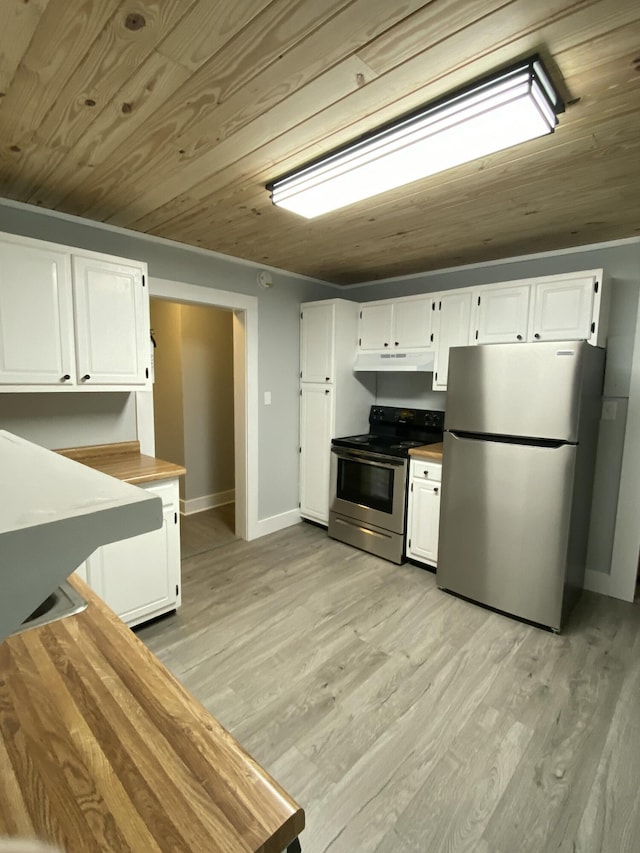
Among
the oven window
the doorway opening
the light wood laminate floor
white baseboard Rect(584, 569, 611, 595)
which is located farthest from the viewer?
the doorway opening

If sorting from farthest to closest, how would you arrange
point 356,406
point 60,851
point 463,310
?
point 356,406 → point 463,310 → point 60,851

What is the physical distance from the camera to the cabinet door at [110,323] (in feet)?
7.22

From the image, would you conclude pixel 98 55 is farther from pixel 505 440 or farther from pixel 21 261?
pixel 505 440

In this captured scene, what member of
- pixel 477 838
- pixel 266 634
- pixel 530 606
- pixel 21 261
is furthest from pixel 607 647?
pixel 21 261

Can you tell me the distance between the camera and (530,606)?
2.47 metres

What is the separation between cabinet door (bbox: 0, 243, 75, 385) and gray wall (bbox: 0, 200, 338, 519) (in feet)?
2.17

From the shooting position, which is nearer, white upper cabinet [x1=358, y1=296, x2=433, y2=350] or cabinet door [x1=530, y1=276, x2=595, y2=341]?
cabinet door [x1=530, y1=276, x2=595, y2=341]

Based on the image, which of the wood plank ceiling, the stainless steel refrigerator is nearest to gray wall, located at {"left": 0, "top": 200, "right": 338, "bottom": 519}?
the wood plank ceiling

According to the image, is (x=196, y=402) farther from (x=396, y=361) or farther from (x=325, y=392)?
(x=396, y=361)

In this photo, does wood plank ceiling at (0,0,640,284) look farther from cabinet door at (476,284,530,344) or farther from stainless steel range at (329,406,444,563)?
stainless steel range at (329,406,444,563)

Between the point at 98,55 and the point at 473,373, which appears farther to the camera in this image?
the point at 473,373

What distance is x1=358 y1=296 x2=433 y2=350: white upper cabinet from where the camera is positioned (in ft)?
10.8

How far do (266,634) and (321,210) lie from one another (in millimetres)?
2325

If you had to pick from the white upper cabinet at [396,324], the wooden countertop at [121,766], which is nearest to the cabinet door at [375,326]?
the white upper cabinet at [396,324]
